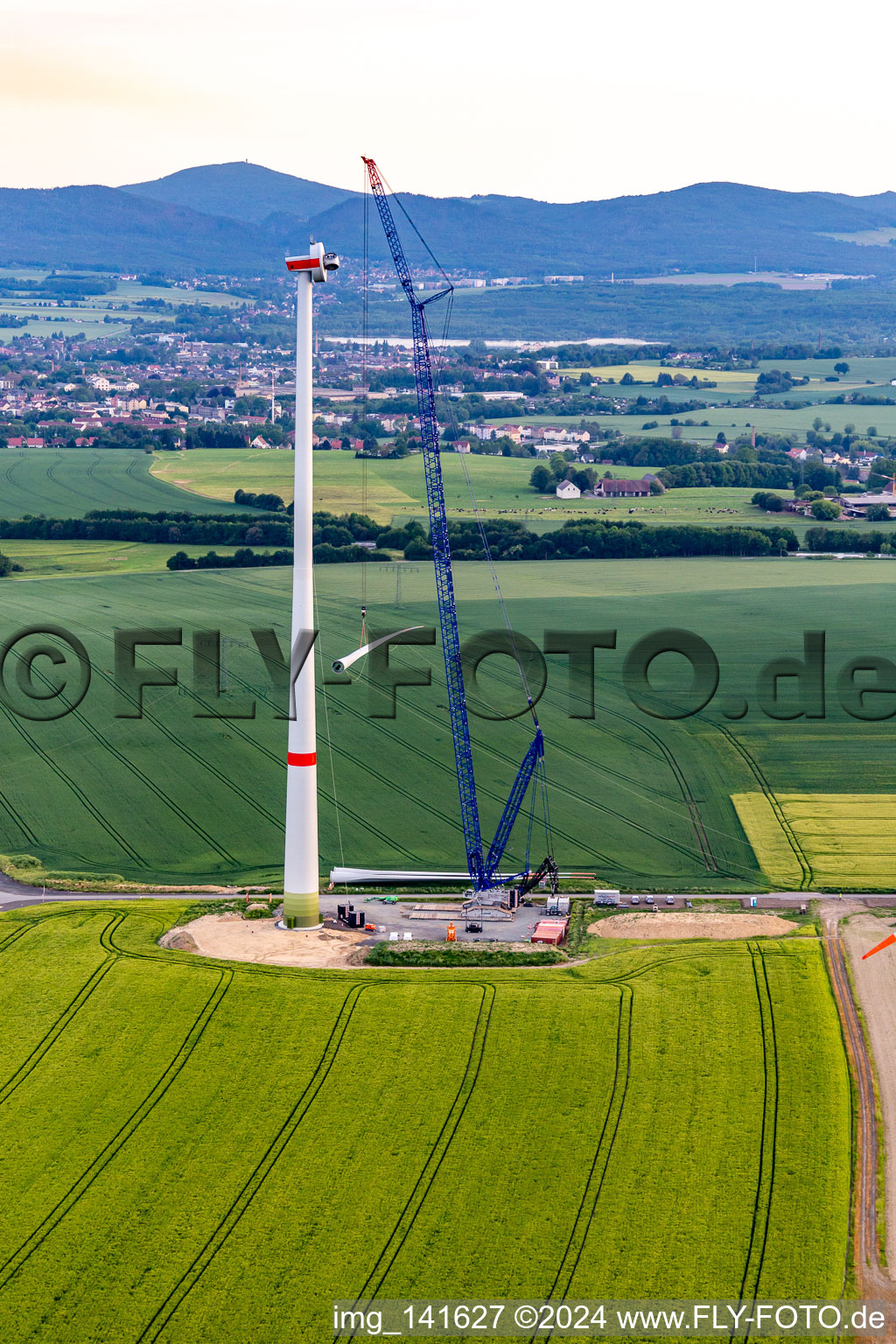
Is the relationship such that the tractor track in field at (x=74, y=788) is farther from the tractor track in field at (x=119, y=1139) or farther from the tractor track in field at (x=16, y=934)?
the tractor track in field at (x=119, y=1139)

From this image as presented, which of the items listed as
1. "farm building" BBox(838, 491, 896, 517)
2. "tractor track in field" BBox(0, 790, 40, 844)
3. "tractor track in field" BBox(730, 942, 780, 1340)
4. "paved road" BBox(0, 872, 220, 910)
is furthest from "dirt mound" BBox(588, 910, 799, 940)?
"farm building" BBox(838, 491, 896, 517)

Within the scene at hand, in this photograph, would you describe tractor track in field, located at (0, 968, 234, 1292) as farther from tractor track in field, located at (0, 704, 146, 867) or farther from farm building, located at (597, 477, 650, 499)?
farm building, located at (597, 477, 650, 499)

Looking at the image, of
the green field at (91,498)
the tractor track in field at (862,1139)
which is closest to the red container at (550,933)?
the tractor track in field at (862,1139)

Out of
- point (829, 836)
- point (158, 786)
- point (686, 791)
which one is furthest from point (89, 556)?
point (829, 836)

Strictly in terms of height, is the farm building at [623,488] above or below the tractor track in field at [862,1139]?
above

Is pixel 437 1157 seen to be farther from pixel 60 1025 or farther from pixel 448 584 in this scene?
pixel 448 584

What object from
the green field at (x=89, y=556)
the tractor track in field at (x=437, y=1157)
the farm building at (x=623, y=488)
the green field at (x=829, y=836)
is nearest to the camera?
the tractor track in field at (x=437, y=1157)

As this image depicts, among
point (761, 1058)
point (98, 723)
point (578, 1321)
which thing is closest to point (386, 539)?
point (98, 723)
